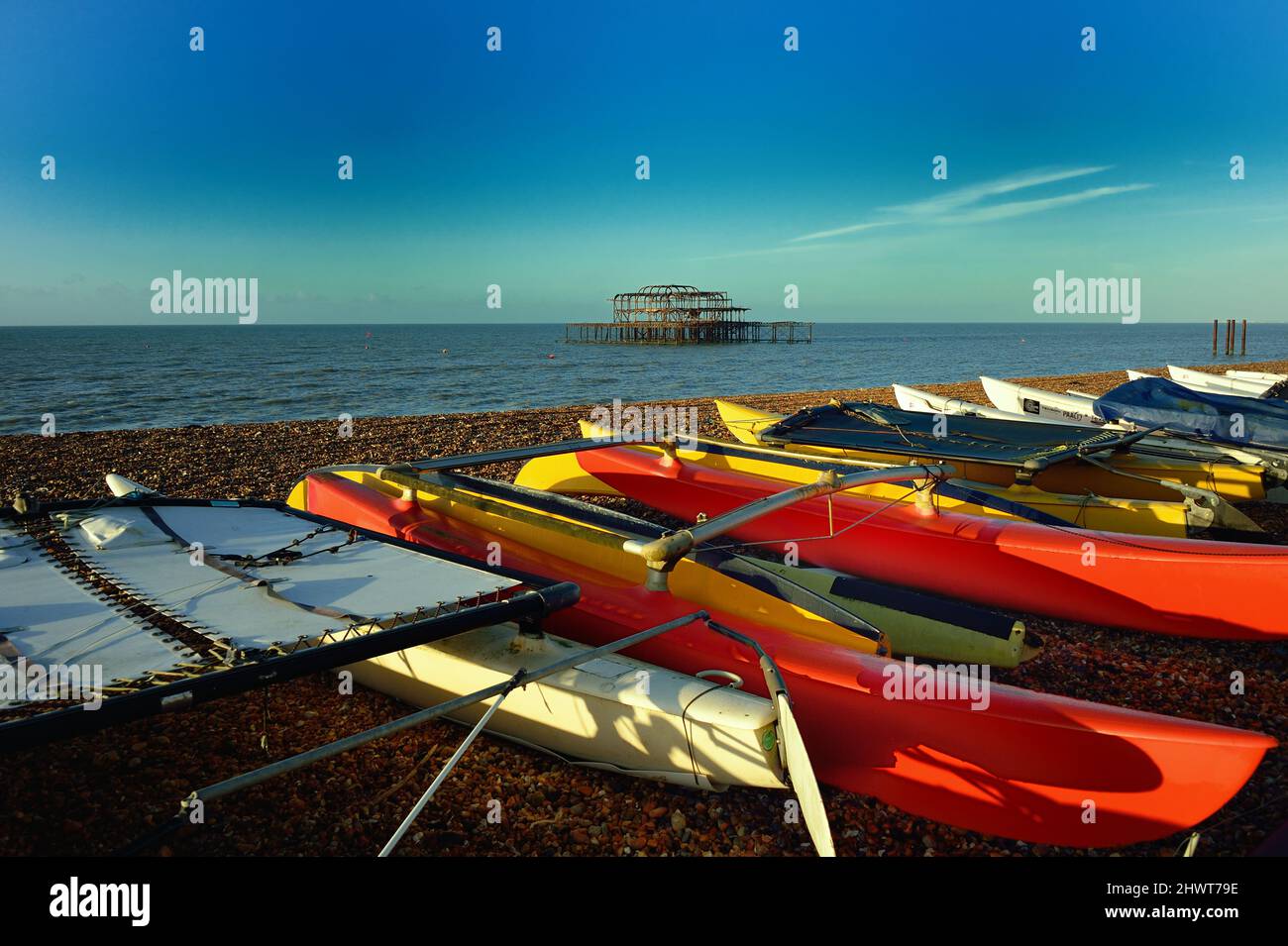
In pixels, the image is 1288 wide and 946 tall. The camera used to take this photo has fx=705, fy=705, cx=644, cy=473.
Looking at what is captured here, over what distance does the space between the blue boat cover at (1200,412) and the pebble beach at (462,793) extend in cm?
604

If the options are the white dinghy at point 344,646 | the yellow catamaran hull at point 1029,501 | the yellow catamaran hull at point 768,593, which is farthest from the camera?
the yellow catamaran hull at point 1029,501

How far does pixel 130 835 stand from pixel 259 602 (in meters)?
1.19

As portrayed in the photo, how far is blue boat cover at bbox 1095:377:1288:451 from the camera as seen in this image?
9883 mm

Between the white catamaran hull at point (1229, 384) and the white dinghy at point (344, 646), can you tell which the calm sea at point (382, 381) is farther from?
the white dinghy at point (344, 646)

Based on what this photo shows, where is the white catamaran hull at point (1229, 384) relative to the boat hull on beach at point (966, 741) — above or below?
above

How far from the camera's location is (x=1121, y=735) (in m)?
3.46

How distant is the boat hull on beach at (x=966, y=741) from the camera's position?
338cm

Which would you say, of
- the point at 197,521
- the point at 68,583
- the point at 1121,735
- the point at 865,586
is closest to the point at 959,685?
the point at 1121,735

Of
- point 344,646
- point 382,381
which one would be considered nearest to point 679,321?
point 382,381

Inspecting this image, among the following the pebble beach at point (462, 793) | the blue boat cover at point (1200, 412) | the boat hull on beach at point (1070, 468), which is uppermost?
the blue boat cover at point (1200, 412)

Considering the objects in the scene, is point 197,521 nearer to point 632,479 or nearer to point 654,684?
point 654,684

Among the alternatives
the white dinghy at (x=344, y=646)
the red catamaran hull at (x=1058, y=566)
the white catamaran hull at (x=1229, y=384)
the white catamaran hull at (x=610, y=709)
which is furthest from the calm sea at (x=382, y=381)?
the white catamaran hull at (x=610, y=709)

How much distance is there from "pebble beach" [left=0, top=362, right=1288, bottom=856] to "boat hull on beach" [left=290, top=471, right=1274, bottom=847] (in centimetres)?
→ 16
